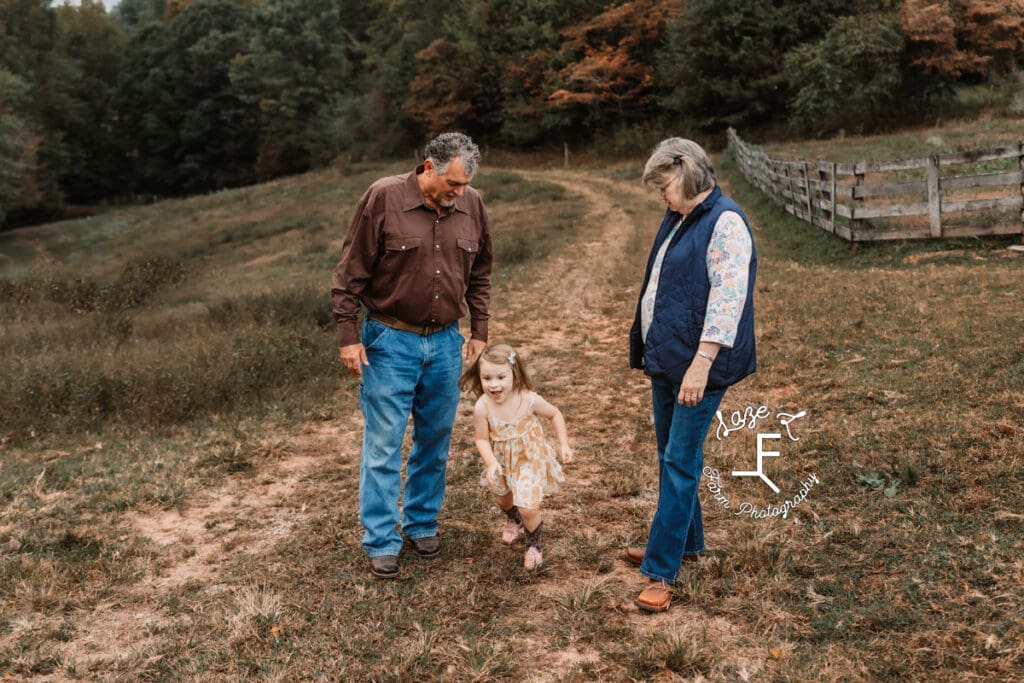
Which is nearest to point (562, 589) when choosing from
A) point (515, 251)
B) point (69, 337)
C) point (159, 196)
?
point (69, 337)

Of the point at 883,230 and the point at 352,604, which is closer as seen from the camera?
the point at 352,604

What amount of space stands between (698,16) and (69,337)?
Result: 28906mm

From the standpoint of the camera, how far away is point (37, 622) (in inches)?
158

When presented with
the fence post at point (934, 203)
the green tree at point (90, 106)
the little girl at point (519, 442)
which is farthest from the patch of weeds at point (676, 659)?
the green tree at point (90, 106)

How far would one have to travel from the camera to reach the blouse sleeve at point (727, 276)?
3492mm

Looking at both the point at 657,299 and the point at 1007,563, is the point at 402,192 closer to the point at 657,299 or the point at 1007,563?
the point at 657,299

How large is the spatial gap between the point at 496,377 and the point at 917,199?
511 inches

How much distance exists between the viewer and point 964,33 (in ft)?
85.4

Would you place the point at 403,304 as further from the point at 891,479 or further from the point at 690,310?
the point at 891,479

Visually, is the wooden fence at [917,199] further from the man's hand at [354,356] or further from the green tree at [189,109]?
the green tree at [189,109]

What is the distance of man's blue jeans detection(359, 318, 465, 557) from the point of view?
4348mm

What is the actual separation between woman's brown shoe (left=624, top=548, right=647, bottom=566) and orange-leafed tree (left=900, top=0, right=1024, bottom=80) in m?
26.6

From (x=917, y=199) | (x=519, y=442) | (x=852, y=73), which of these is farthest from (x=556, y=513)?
(x=852, y=73)

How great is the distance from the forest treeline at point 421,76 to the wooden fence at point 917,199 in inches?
546
